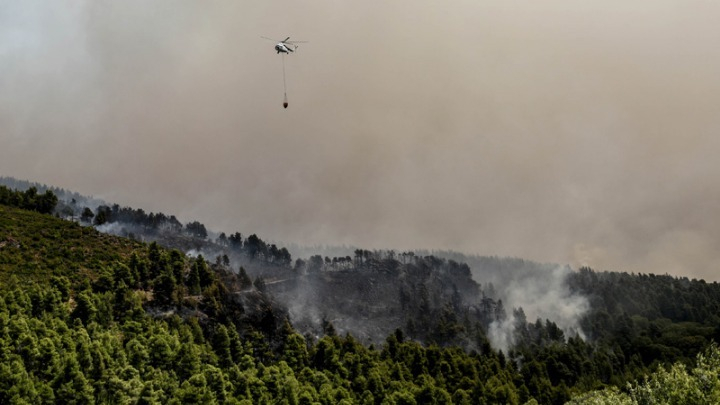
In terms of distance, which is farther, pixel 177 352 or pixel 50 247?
pixel 50 247

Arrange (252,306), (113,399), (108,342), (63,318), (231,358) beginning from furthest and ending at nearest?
(252,306) < (231,358) < (63,318) < (108,342) < (113,399)

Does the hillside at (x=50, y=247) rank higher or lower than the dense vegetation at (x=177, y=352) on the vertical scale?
higher

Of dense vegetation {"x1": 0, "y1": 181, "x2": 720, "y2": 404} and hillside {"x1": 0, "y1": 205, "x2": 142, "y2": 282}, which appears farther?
hillside {"x1": 0, "y1": 205, "x2": 142, "y2": 282}

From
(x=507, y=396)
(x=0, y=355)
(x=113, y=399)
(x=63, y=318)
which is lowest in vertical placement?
(x=507, y=396)

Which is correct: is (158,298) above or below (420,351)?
above

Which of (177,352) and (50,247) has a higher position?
(50,247)

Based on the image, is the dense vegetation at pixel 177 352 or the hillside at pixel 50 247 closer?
the dense vegetation at pixel 177 352

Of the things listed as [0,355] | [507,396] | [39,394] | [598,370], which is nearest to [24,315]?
[0,355]

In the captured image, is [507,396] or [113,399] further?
[507,396]

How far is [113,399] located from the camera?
81.9 m

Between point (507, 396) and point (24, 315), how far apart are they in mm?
104305

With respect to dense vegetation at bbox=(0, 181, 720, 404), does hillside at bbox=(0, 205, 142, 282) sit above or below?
above

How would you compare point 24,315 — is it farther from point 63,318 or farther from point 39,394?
point 39,394

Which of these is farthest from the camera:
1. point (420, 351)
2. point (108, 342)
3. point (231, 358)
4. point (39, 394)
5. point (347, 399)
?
point (420, 351)
